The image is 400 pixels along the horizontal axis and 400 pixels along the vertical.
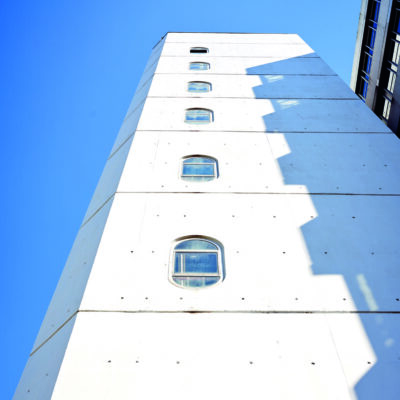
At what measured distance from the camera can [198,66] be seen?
16844 mm

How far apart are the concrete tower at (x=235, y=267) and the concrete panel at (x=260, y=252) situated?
25mm

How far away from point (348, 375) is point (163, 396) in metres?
2.53

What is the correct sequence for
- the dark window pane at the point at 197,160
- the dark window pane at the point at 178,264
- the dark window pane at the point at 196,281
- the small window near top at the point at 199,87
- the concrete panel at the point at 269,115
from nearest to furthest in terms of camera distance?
1. the dark window pane at the point at 196,281
2. the dark window pane at the point at 178,264
3. the dark window pane at the point at 197,160
4. the concrete panel at the point at 269,115
5. the small window near top at the point at 199,87

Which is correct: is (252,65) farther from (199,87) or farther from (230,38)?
(230,38)

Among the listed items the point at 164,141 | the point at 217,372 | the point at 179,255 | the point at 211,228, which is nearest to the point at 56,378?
the point at 217,372

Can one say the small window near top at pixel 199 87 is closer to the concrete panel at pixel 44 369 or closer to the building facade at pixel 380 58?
the building facade at pixel 380 58

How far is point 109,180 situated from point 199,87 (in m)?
5.79

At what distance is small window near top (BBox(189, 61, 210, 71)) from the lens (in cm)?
1656

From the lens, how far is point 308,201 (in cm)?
896

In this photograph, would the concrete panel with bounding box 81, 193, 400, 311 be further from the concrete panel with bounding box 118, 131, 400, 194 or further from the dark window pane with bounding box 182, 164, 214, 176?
the dark window pane with bounding box 182, 164, 214, 176

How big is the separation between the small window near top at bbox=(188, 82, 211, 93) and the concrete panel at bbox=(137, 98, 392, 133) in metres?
0.91

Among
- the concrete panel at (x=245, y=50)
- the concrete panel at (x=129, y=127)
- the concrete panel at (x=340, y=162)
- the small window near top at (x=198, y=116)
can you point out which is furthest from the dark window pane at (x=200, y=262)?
the concrete panel at (x=245, y=50)

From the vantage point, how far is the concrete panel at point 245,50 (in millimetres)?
18250

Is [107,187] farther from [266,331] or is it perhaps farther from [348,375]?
[348,375]
